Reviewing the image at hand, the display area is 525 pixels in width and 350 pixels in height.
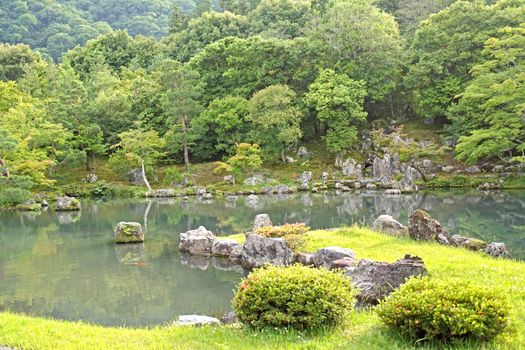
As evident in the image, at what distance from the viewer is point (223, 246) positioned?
14.8 m

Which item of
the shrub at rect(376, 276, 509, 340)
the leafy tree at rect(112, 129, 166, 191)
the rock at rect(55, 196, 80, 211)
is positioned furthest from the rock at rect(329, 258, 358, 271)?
the leafy tree at rect(112, 129, 166, 191)

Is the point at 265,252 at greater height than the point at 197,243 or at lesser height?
greater

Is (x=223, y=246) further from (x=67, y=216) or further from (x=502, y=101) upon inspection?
(x=502, y=101)

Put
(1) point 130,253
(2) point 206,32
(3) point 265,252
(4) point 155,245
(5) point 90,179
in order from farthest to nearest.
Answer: (2) point 206,32 → (5) point 90,179 → (4) point 155,245 → (1) point 130,253 → (3) point 265,252

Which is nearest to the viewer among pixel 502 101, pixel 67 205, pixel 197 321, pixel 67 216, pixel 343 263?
pixel 197 321

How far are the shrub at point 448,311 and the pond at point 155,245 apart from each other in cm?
484

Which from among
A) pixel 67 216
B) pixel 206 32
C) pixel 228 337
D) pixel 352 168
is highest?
pixel 206 32

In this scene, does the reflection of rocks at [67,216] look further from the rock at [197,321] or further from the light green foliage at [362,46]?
the light green foliage at [362,46]

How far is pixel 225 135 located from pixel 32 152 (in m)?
15.0

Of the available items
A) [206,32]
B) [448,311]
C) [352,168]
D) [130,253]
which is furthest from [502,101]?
[206,32]

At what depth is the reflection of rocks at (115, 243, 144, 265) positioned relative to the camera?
46.9 feet

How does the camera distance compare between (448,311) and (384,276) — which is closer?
(448,311)

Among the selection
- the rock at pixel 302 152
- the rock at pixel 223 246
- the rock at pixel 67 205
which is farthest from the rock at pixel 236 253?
the rock at pixel 302 152

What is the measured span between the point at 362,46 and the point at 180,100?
1612 cm
